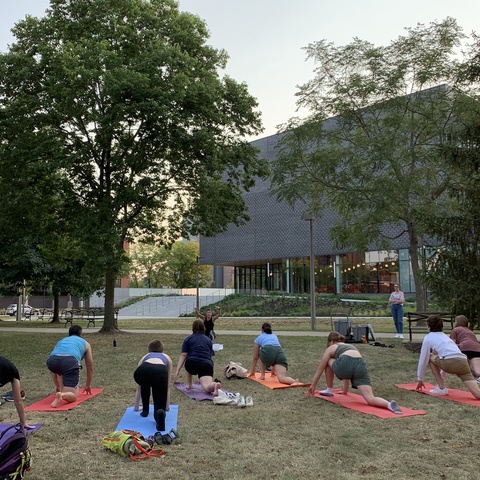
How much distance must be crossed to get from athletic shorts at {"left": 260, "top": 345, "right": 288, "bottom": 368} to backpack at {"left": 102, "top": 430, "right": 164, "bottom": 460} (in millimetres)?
4729

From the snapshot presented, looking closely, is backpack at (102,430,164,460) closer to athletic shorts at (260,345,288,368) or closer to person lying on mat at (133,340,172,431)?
person lying on mat at (133,340,172,431)

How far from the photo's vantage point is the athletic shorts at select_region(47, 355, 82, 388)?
8445 mm

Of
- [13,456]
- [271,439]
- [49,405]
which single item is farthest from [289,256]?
[13,456]

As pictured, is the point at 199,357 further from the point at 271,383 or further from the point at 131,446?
the point at 131,446

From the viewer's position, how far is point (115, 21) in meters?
18.9

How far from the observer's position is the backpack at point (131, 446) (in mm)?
5457

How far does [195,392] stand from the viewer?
9.06 meters

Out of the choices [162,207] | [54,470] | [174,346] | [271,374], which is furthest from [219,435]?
[162,207]

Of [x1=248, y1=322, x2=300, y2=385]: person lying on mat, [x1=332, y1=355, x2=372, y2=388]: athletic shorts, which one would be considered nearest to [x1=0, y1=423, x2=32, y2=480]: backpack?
[x1=332, y1=355, x2=372, y2=388]: athletic shorts

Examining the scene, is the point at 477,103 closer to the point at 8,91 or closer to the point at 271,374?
the point at 271,374

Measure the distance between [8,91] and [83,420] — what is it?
1640 centimetres

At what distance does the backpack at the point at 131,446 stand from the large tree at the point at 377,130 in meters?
13.0

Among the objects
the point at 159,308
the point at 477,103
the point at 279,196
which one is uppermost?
the point at 477,103

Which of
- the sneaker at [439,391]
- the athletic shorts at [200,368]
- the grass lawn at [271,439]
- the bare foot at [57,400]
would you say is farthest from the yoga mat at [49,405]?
the sneaker at [439,391]
